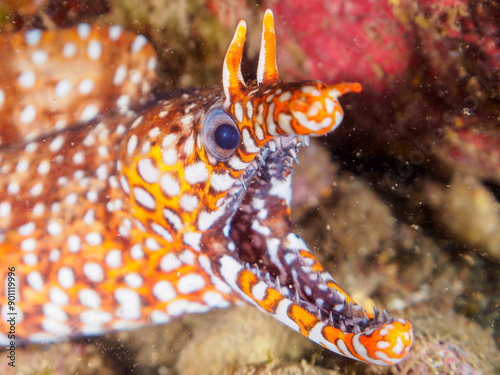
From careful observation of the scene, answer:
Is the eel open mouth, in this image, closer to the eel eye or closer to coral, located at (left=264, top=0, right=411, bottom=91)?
the eel eye

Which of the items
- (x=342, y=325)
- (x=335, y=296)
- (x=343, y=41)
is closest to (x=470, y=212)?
(x=335, y=296)

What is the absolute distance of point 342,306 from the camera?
83.6 inches

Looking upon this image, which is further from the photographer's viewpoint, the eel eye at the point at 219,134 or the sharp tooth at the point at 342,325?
the sharp tooth at the point at 342,325

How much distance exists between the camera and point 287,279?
236 cm

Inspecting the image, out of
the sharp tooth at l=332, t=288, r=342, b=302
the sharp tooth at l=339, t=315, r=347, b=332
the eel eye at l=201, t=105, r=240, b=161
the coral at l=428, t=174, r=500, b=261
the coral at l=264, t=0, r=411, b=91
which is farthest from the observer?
the coral at l=428, t=174, r=500, b=261

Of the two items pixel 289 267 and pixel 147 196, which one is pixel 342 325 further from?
pixel 147 196

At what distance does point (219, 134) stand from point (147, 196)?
69cm

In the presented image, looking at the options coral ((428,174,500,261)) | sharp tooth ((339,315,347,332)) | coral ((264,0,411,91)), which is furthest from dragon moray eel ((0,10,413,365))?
coral ((428,174,500,261))

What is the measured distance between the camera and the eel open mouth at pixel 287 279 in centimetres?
184

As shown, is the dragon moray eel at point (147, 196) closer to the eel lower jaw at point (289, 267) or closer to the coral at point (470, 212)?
the eel lower jaw at point (289, 267)

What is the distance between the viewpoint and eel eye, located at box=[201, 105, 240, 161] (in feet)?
6.02

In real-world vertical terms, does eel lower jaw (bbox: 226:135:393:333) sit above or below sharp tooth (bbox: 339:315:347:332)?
above

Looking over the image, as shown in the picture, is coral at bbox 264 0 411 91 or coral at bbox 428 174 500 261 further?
coral at bbox 428 174 500 261

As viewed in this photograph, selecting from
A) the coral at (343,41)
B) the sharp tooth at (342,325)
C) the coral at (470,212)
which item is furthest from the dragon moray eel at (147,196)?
the coral at (470,212)
